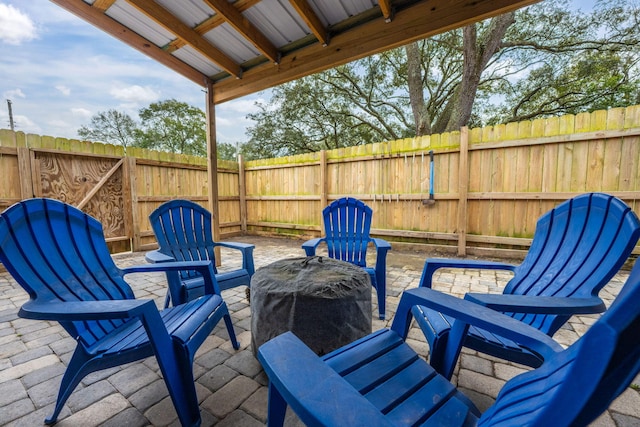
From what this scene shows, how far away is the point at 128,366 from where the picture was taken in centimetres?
159

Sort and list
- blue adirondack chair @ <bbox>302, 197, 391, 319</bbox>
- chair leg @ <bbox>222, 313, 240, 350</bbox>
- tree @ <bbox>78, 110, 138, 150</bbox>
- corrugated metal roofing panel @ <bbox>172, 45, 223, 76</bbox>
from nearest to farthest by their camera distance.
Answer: chair leg @ <bbox>222, 313, 240, 350</bbox>
blue adirondack chair @ <bbox>302, 197, 391, 319</bbox>
corrugated metal roofing panel @ <bbox>172, 45, 223, 76</bbox>
tree @ <bbox>78, 110, 138, 150</bbox>

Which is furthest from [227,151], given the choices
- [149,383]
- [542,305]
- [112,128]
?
[542,305]

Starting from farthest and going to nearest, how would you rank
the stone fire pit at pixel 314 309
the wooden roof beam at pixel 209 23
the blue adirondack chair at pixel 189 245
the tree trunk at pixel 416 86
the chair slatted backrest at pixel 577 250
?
the tree trunk at pixel 416 86 → the wooden roof beam at pixel 209 23 → the blue adirondack chair at pixel 189 245 → the stone fire pit at pixel 314 309 → the chair slatted backrest at pixel 577 250

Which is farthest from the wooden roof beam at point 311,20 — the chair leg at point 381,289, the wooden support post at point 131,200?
the wooden support post at point 131,200

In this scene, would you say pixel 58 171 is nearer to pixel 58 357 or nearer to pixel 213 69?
pixel 213 69

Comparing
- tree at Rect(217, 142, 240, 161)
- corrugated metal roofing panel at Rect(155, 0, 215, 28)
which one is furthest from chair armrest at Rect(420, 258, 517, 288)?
tree at Rect(217, 142, 240, 161)

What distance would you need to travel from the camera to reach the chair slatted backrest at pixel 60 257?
1.10 m

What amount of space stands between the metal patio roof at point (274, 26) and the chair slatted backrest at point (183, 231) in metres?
1.75

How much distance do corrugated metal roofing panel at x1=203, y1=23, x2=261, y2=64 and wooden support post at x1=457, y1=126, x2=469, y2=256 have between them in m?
3.22

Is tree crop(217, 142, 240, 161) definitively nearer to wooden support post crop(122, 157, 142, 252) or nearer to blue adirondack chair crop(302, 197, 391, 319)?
wooden support post crop(122, 157, 142, 252)

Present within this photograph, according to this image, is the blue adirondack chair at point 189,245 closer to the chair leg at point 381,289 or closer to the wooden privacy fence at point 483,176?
the chair leg at point 381,289

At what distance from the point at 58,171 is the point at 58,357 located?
11.6ft

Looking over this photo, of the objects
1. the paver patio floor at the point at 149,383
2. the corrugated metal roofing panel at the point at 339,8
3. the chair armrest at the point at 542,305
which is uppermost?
the corrugated metal roofing panel at the point at 339,8

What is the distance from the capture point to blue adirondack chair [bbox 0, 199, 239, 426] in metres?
1.00
